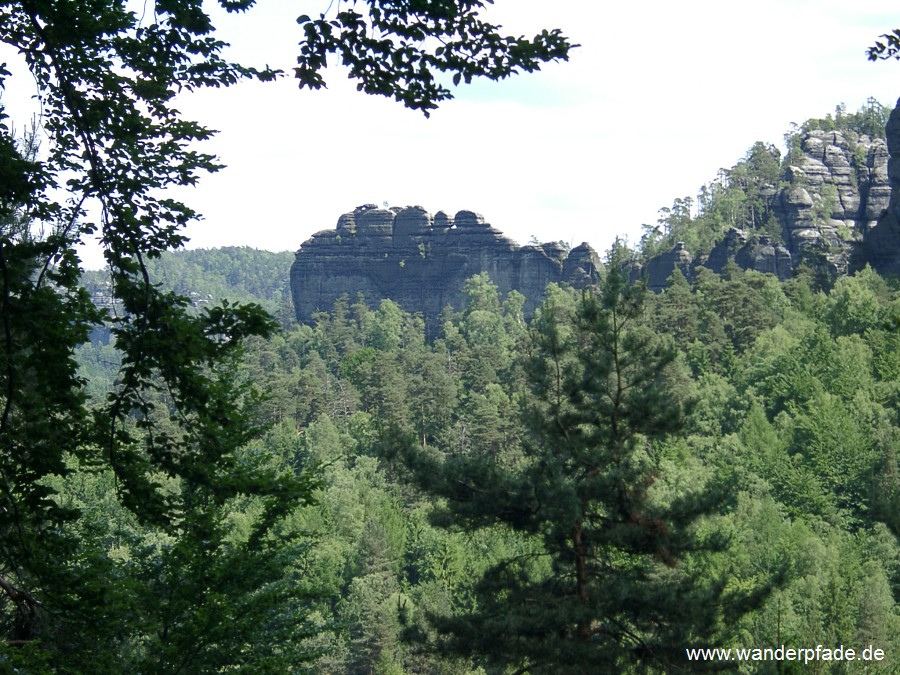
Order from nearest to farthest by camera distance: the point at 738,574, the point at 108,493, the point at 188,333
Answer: the point at 188,333
the point at 738,574
the point at 108,493

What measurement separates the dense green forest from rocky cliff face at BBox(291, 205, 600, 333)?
481cm

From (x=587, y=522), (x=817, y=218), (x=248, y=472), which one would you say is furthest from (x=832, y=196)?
(x=248, y=472)

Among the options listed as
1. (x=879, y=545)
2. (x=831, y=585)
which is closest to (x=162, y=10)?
(x=831, y=585)

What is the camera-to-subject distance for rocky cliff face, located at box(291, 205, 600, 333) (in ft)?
327

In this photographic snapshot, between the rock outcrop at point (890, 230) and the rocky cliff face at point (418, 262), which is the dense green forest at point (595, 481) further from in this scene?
the rocky cliff face at point (418, 262)

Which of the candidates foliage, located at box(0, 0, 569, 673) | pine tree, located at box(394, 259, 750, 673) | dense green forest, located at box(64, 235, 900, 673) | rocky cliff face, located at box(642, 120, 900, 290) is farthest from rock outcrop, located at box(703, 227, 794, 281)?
foliage, located at box(0, 0, 569, 673)

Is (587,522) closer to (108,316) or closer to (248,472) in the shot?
(248,472)

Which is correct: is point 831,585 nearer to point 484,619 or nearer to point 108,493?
point 484,619

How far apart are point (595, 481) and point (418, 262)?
90789 mm

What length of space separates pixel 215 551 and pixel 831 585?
24.2m

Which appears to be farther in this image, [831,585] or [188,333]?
[831,585]

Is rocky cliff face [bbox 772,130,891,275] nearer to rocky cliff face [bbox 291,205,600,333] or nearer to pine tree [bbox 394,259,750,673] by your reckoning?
rocky cliff face [bbox 291,205,600,333]

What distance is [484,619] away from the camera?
1330 cm

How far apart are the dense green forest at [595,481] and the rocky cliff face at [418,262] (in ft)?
15.8
